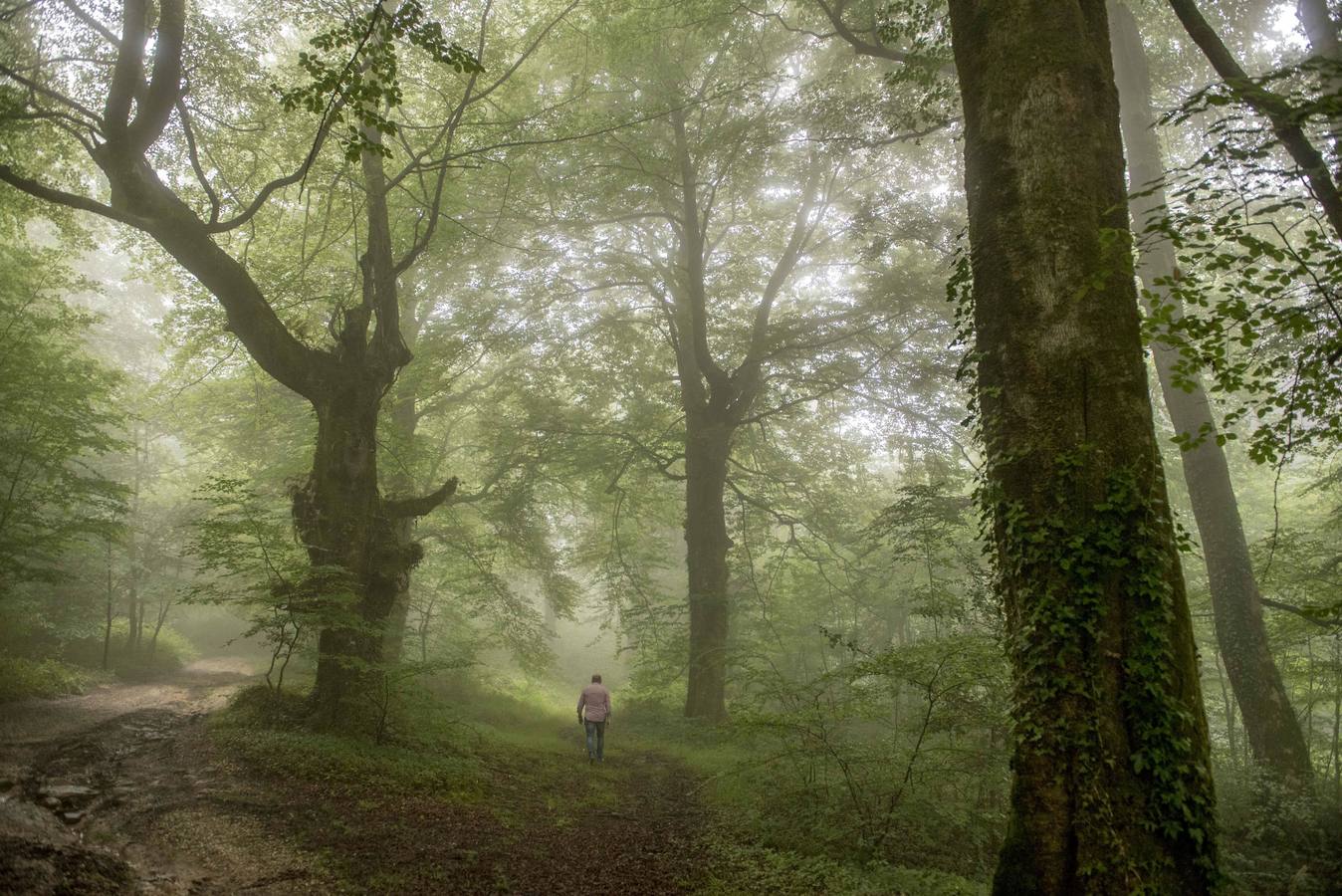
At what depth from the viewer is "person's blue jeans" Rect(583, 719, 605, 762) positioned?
11.0 metres

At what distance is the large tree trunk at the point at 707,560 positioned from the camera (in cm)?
1347

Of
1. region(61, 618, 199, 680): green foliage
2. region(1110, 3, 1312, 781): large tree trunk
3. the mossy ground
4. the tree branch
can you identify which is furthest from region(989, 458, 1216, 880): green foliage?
region(61, 618, 199, 680): green foliage

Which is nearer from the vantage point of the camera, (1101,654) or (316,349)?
(1101,654)

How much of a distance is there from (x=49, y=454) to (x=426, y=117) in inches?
336

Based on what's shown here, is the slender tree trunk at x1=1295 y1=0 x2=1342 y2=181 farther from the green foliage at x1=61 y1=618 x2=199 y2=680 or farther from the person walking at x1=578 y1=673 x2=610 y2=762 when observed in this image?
the green foliage at x1=61 y1=618 x2=199 y2=680

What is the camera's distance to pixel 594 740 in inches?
434

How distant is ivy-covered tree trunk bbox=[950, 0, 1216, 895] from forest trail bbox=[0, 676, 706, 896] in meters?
3.36

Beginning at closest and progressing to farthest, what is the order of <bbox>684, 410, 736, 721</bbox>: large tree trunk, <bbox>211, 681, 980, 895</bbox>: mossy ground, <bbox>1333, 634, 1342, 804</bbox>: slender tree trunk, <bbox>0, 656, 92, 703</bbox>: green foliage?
1. <bbox>211, 681, 980, 895</bbox>: mossy ground
2. <bbox>1333, 634, 1342, 804</bbox>: slender tree trunk
3. <bbox>0, 656, 92, 703</bbox>: green foliage
4. <bbox>684, 410, 736, 721</bbox>: large tree trunk

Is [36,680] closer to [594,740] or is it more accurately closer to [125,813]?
[125,813]

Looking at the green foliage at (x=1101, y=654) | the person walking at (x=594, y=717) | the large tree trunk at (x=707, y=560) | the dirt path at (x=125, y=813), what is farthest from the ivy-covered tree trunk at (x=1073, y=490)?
the large tree trunk at (x=707, y=560)

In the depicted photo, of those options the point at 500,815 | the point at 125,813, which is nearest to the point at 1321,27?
the point at 500,815

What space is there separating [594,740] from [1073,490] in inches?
370

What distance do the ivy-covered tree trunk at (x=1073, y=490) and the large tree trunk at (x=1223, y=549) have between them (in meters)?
4.81

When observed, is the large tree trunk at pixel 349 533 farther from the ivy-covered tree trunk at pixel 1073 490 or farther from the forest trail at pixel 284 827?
the ivy-covered tree trunk at pixel 1073 490
